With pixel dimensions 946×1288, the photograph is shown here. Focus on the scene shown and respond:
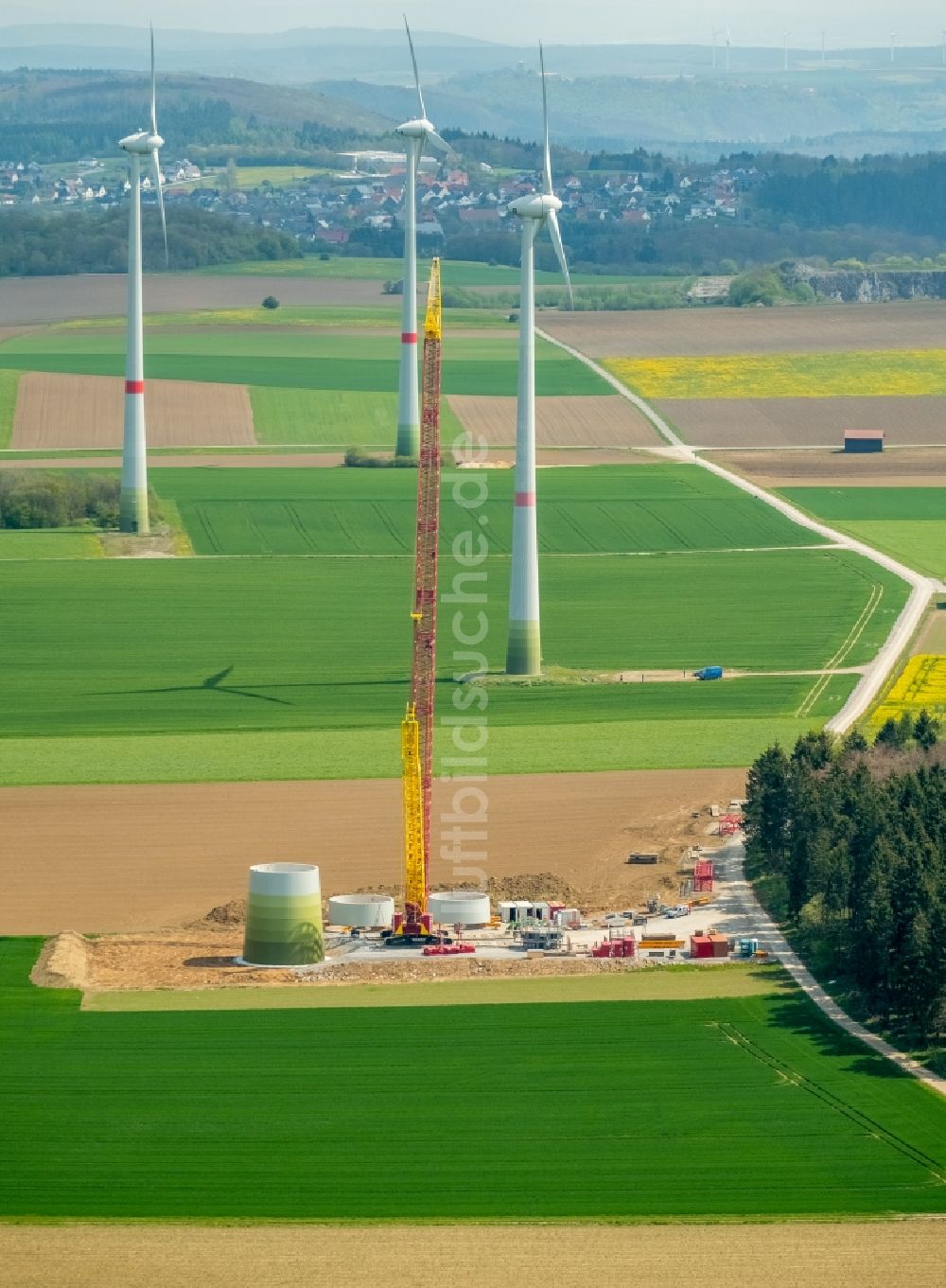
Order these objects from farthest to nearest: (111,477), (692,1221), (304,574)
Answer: (111,477)
(304,574)
(692,1221)

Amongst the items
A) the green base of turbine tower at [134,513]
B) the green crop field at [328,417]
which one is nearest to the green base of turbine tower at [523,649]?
the green base of turbine tower at [134,513]

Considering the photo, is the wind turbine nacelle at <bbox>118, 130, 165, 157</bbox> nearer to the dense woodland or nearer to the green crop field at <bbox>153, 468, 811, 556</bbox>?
the green crop field at <bbox>153, 468, 811, 556</bbox>

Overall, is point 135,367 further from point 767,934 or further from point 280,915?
point 767,934

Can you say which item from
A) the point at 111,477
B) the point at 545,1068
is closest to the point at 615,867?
A: the point at 545,1068

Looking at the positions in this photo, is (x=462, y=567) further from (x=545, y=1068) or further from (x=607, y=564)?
(x=545, y=1068)

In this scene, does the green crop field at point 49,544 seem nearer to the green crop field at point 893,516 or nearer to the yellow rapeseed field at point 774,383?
the green crop field at point 893,516

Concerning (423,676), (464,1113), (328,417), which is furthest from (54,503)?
(464,1113)
